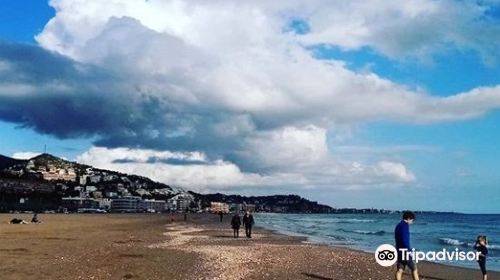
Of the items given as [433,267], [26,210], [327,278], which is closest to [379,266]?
[433,267]

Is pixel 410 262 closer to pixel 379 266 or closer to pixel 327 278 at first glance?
pixel 327 278

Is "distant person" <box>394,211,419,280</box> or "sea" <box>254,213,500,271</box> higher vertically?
"distant person" <box>394,211,419,280</box>

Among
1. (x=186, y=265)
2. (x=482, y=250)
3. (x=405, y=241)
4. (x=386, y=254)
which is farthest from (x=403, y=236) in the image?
(x=186, y=265)

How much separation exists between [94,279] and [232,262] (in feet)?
24.1

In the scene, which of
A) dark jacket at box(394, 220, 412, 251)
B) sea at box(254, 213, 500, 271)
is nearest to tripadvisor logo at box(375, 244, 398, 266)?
dark jacket at box(394, 220, 412, 251)

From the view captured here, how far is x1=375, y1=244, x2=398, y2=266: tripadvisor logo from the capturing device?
18.8 metres

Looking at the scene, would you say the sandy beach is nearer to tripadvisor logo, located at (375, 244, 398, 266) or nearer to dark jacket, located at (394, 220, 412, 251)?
tripadvisor logo, located at (375, 244, 398, 266)

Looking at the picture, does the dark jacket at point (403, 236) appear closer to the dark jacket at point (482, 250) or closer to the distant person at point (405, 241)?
the distant person at point (405, 241)

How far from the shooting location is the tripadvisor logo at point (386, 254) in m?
18.8

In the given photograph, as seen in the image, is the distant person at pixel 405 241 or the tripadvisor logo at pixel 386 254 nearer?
the distant person at pixel 405 241

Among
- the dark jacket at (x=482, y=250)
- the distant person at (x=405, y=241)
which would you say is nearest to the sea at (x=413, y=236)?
the dark jacket at (x=482, y=250)

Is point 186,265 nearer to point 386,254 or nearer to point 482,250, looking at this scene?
point 386,254

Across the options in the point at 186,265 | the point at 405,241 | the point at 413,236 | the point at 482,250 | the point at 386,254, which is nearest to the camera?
the point at 405,241

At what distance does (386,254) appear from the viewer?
19156mm
